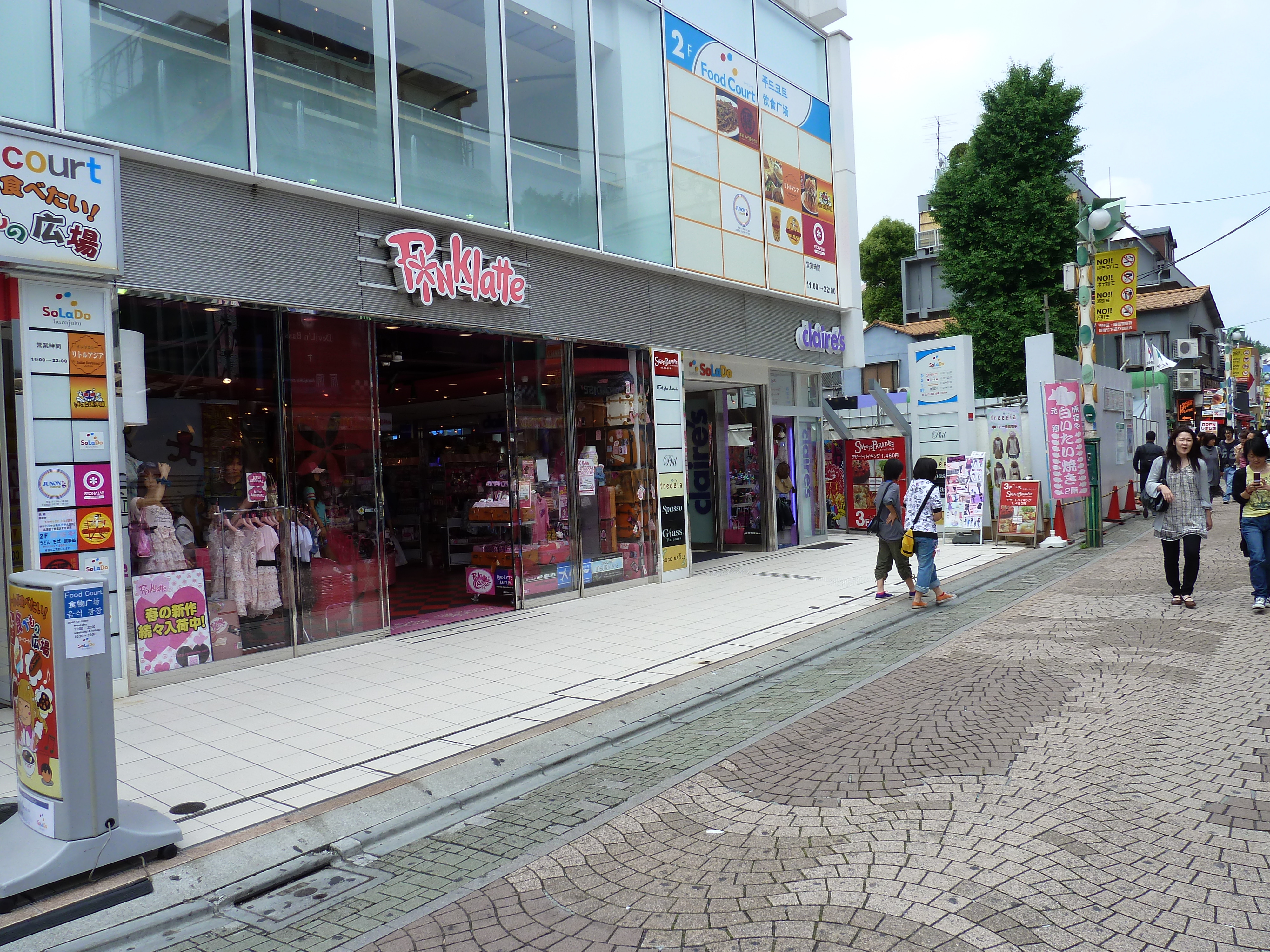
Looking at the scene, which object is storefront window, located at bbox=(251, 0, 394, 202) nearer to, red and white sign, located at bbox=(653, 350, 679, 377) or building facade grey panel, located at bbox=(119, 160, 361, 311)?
building facade grey panel, located at bbox=(119, 160, 361, 311)

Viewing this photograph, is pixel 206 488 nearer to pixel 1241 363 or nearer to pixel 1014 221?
pixel 1014 221

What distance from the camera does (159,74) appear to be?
24.1ft

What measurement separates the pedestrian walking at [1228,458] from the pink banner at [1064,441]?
10.1m

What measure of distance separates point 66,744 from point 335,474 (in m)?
5.40

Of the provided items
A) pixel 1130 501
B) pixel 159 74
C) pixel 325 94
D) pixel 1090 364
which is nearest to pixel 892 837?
pixel 159 74

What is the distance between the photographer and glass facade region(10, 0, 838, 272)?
716 centimetres

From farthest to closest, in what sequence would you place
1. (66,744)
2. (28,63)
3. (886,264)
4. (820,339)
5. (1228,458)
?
(886,264) → (1228,458) → (820,339) → (28,63) → (66,744)

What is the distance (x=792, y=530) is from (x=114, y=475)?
12.1 m

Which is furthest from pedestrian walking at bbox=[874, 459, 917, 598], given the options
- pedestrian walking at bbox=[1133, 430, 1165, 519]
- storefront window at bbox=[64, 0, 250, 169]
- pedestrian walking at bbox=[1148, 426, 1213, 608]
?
storefront window at bbox=[64, 0, 250, 169]

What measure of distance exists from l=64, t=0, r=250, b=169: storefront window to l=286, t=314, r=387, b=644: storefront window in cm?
180

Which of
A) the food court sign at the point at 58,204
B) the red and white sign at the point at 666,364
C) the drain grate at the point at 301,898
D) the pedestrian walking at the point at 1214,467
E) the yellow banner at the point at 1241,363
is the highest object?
the yellow banner at the point at 1241,363

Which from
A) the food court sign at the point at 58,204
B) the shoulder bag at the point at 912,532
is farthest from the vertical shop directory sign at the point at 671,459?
the food court sign at the point at 58,204

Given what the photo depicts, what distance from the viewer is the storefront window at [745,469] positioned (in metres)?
15.9

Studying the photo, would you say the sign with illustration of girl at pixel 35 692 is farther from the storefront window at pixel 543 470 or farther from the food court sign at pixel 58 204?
the storefront window at pixel 543 470
